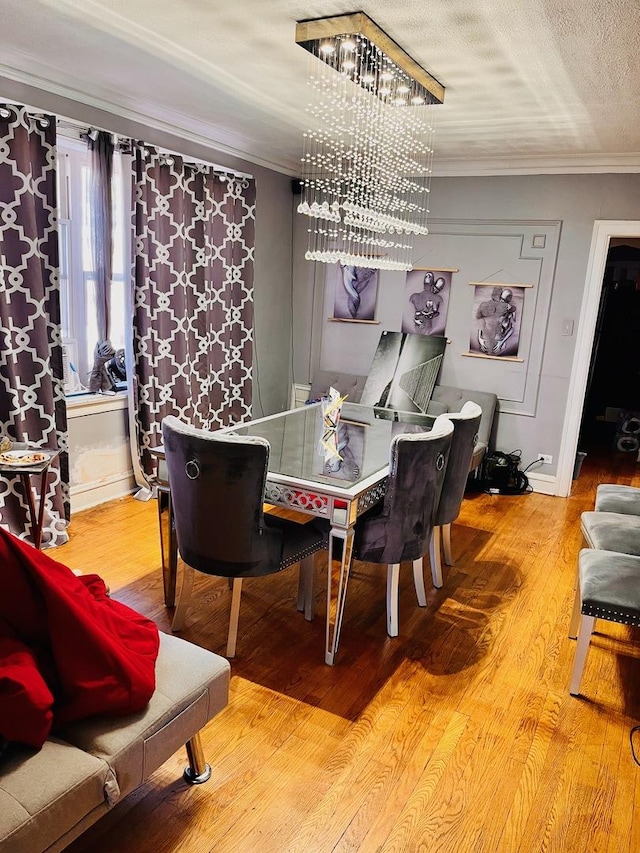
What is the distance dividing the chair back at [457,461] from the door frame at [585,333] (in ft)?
6.70

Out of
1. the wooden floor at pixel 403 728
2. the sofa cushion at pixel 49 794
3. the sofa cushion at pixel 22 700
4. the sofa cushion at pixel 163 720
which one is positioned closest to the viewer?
the sofa cushion at pixel 49 794

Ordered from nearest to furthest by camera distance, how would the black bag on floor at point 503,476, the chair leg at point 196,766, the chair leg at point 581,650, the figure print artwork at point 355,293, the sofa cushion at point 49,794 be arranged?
the sofa cushion at point 49,794 → the chair leg at point 196,766 → the chair leg at point 581,650 → the black bag on floor at point 503,476 → the figure print artwork at point 355,293

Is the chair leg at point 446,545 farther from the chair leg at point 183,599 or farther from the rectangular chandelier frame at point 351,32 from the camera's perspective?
the rectangular chandelier frame at point 351,32

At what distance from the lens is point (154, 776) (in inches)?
77.1

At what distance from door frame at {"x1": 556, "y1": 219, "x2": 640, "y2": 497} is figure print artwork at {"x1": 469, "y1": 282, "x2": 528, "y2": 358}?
0.48 metres

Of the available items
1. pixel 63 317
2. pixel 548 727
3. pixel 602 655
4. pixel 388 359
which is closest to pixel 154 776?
→ pixel 548 727

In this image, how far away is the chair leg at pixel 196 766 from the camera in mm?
1911

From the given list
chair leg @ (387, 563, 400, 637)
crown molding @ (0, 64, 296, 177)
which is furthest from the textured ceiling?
chair leg @ (387, 563, 400, 637)

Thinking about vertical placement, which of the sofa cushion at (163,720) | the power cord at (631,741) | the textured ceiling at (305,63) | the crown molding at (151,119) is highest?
the textured ceiling at (305,63)

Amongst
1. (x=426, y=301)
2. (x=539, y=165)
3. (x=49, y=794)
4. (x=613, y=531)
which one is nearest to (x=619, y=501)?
(x=613, y=531)

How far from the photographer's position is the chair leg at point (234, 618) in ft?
8.34

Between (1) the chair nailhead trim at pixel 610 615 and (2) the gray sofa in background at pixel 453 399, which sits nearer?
(1) the chair nailhead trim at pixel 610 615

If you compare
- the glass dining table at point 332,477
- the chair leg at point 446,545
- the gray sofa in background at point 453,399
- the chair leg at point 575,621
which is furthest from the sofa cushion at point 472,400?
the chair leg at point 575,621

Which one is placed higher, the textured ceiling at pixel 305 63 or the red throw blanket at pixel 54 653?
the textured ceiling at pixel 305 63
